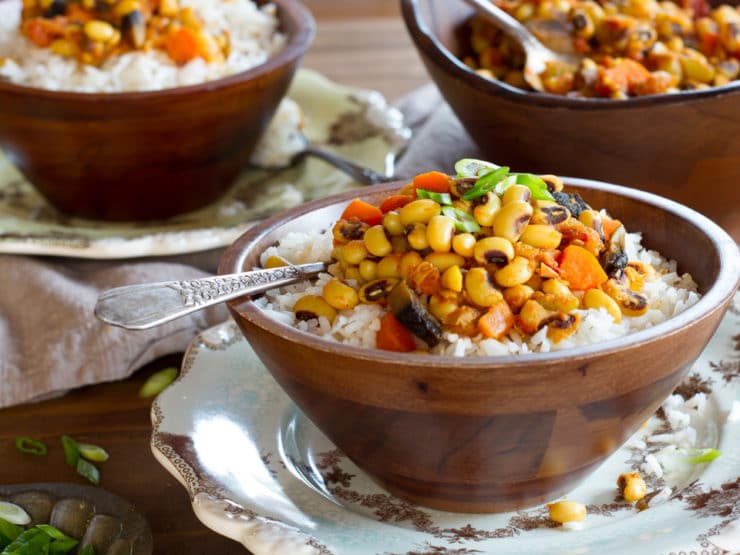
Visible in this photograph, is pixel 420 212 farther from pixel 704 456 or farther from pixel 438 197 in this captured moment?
pixel 704 456

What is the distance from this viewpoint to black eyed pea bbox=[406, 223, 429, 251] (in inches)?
60.1

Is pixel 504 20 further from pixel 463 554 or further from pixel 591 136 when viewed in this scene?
pixel 463 554

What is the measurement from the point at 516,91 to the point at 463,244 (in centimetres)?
87

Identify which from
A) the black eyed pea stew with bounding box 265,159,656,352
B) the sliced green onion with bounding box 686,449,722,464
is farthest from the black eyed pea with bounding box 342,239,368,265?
the sliced green onion with bounding box 686,449,722,464

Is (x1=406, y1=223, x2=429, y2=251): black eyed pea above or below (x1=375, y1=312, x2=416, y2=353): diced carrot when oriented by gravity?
above

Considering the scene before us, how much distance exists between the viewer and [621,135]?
7.26ft

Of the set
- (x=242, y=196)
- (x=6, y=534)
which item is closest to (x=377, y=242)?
(x=6, y=534)

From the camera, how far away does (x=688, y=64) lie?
2455 millimetres

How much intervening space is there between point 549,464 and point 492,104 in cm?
105

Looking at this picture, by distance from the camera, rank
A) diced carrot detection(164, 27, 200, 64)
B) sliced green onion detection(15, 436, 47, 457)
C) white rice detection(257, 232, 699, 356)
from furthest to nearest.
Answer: diced carrot detection(164, 27, 200, 64) < sliced green onion detection(15, 436, 47, 457) < white rice detection(257, 232, 699, 356)

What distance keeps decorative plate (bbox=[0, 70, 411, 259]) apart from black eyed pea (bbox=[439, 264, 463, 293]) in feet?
3.76

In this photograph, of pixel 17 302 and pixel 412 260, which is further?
pixel 17 302

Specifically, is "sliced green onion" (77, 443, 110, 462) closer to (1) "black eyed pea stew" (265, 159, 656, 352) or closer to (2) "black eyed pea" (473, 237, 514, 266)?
(1) "black eyed pea stew" (265, 159, 656, 352)

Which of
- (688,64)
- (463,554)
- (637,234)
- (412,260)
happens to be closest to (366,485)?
(463,554)
